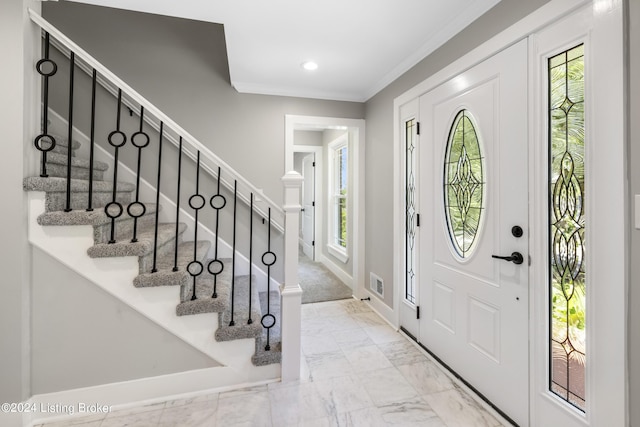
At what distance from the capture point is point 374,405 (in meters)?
1.80

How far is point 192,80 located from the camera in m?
2.96

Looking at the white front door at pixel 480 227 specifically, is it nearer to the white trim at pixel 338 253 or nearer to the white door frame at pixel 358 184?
the white door frame at pixel 358 184

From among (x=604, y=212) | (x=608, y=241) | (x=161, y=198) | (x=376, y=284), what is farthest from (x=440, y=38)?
(x=161, y=198)

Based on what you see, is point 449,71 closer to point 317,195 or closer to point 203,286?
point 203,286

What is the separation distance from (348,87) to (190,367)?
9.43 ft

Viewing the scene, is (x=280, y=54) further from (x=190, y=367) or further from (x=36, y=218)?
(x=190, y=367)

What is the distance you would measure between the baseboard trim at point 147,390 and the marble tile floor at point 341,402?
39 mm

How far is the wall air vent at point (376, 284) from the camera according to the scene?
3.14m

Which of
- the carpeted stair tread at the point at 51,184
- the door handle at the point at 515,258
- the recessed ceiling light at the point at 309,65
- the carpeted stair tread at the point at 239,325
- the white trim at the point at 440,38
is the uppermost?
the recessed ceiling light at the point at 309,65

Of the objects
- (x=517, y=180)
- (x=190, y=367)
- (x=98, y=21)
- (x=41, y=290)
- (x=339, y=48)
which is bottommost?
(x=190, y=367)

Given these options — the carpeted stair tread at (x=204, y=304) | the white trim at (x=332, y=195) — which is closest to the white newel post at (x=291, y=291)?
the carpeted stair tread at (x=204, y=304)

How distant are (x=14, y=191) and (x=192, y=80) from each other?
6.14 ft

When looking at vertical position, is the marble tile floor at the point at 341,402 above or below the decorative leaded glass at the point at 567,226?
below

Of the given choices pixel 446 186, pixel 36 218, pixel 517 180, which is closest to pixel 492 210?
pixel 517 180
